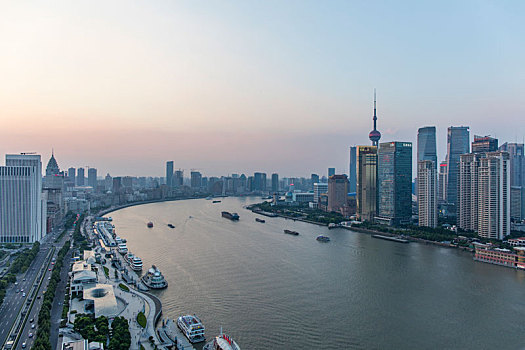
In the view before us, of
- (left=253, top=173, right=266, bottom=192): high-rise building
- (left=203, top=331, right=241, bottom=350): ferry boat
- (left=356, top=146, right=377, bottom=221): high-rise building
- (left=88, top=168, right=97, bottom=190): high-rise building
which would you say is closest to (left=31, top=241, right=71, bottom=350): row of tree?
(left=203, top=331, right=241, bottom=350): ferry boat

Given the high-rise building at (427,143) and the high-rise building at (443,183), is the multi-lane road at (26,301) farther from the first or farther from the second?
the high-rise building at (427,143)

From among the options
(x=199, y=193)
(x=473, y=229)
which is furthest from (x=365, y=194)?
(x=199, y=193)

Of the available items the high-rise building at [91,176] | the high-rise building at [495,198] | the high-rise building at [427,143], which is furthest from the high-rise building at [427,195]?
the high-rise building at [91,176]

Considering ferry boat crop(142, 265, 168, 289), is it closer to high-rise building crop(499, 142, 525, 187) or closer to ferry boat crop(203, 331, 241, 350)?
ferry boat crop(203, 331, 241, 350)

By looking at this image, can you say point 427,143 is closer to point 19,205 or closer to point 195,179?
point 195,179

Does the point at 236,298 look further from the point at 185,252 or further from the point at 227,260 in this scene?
the point at 185,252

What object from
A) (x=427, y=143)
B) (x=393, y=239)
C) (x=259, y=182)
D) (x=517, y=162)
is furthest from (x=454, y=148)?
(x=259, y=182)
